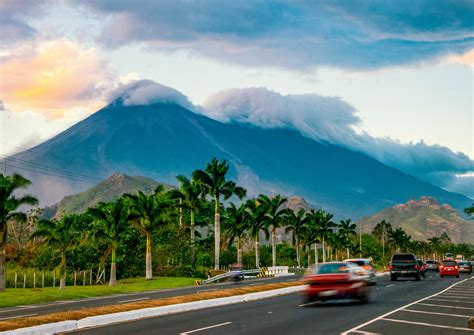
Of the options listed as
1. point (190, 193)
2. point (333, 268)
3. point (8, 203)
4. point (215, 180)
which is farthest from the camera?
point (190, 193)

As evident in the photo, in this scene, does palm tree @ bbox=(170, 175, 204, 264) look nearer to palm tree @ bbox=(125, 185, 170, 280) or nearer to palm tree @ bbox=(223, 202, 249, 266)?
palm tree @ bbox=(223, 202, 249, 266)

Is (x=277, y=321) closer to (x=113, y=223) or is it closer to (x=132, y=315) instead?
(x=132, y=315)

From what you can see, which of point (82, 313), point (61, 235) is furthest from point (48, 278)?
point (82, 313)

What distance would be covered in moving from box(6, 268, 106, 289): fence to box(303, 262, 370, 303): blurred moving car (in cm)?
4685

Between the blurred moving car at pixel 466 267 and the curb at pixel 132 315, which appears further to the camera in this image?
the blurred moving car at pixel 466 267

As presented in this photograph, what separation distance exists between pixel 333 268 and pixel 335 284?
1.07 metres

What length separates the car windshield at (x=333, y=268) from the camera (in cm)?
2528

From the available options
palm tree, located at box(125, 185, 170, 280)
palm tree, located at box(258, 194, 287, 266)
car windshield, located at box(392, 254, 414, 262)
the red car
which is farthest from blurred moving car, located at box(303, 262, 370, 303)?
palm tree, located at box(258, 194, 287, 266)

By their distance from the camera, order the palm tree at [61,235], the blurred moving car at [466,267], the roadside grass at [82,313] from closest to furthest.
→ the roadside grass at [82,313], the palm tree at [61,235], the blurred moving car at [466,267]

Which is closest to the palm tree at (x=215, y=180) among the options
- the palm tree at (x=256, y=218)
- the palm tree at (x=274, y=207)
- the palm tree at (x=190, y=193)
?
the palm tree at (x=190, y=193)

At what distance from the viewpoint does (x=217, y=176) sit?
79.4m

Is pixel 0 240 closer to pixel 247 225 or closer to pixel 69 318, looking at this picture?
pixel 69 318

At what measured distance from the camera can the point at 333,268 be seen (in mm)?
25656

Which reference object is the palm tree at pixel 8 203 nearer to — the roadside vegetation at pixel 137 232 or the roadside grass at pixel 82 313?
the roadside vegetation at pixel 137 232
